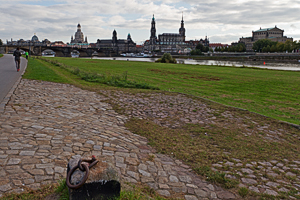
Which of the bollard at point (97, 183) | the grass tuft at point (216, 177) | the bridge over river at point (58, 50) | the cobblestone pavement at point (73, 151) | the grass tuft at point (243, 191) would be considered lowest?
the grass tuft at point (243, 191)

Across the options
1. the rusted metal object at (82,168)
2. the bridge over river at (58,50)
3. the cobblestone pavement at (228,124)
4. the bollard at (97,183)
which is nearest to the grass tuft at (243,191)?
the cobblestone pavement at (228,124)

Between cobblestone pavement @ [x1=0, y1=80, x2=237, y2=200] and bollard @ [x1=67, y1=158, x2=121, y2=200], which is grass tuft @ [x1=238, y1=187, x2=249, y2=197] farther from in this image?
bollard @ [x1=67, y1=158, x2=121, y2=200]

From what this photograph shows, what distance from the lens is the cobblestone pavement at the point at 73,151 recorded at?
12.6 ft

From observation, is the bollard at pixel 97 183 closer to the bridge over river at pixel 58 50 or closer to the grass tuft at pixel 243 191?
the grass tuft at pixel 243 191

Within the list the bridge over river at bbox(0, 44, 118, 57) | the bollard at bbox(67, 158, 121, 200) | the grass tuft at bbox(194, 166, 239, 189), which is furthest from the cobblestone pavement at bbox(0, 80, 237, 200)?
the bridge over river at bbox(0, 44, 118, 57)

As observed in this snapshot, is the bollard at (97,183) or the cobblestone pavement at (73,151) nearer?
the bollard at (97,183)

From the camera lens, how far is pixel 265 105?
10320mm

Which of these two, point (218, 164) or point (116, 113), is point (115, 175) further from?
point (116, 113)

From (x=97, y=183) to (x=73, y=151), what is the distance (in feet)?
6.93

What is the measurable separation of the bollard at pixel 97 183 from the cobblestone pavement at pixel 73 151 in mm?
455

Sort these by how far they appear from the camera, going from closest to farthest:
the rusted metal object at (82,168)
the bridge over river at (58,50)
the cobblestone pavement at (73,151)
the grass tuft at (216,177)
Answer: the rusted metal object at (82,168) < the cobblestone pavement at (73,151) < the grass tuft at (216,177) < the bridge over river at (58,50)

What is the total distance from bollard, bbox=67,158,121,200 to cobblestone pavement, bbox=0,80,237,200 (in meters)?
0.46

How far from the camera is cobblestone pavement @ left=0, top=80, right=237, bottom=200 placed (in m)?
3.84

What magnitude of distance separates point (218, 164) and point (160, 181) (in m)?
1.49
